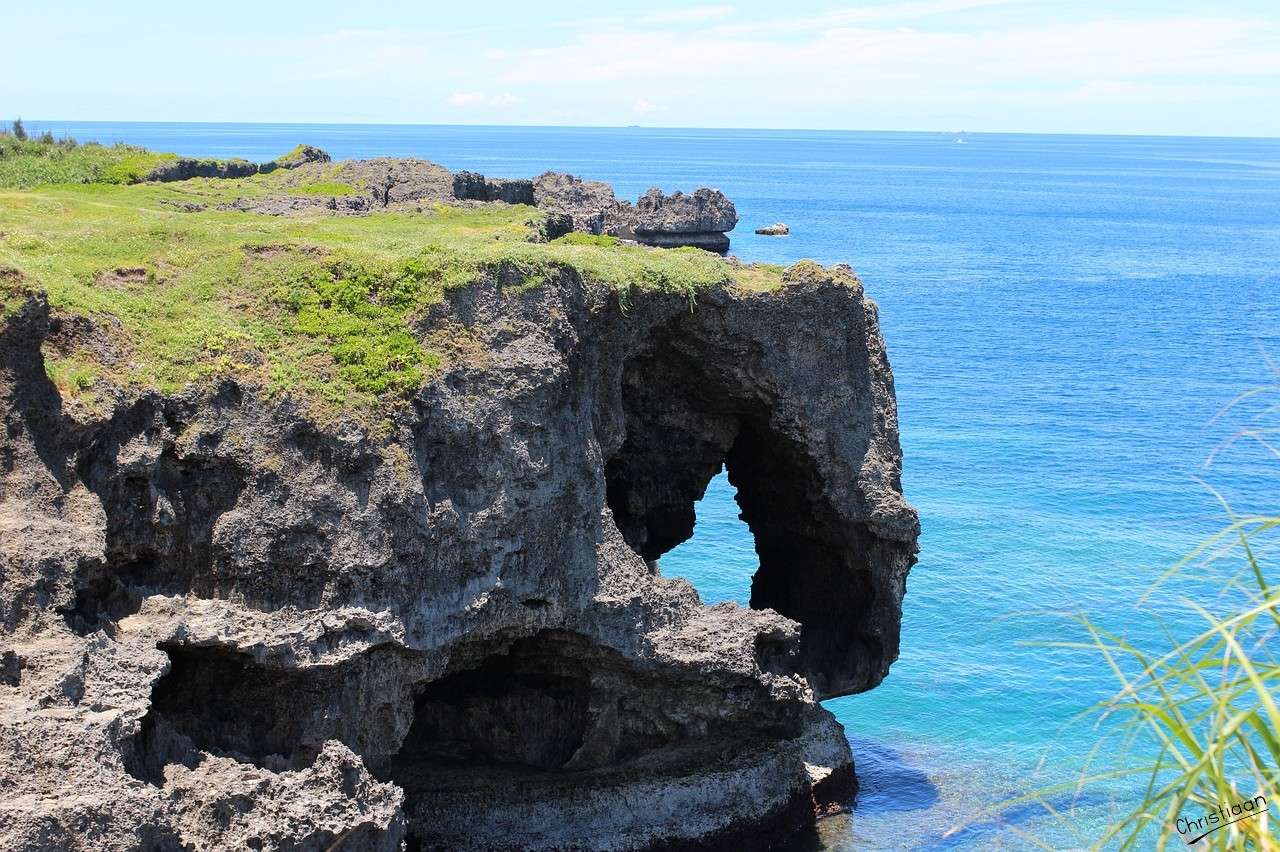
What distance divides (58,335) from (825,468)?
15.5m

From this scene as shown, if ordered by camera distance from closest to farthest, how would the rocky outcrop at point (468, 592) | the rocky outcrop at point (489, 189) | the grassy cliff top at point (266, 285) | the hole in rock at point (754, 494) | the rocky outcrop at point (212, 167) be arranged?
the rocky outcrop at point (468, 592)
the grassy cliff top at point (266, 285)
the hole in rock at point (754, 494)
the rocky outcrop at point (212, 167)
the rocky outcrop at point (489, 189)

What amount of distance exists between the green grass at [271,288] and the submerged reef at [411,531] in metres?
0.07

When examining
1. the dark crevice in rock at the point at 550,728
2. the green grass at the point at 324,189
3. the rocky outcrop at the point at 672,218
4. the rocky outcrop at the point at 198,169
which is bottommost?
the dark crevice in rock at the point at 550,728

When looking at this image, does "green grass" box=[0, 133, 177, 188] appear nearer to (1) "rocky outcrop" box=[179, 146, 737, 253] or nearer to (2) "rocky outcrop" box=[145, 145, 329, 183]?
(2) "rocky outcrop" box=[145, 145, 329, 183]

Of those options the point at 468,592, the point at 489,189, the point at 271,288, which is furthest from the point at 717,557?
the point at 271,288

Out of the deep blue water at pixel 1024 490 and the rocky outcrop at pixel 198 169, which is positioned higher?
the rocky outcrop at pixel 198 169

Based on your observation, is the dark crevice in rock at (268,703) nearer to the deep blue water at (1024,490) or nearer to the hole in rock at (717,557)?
the deep blue water at (1024,490)

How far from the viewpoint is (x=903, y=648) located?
38.7 metres

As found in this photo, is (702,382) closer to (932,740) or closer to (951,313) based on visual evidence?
(932,740)

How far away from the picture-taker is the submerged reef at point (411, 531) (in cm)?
1983

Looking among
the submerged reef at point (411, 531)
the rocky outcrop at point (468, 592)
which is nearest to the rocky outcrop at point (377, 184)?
the submerged reef at point (411, 531)

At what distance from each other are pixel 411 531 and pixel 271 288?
5.20m

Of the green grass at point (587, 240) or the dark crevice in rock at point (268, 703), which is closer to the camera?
the dark crevice in rock at point (268, 703)

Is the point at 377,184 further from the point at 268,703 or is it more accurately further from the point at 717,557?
the point at 268,703
